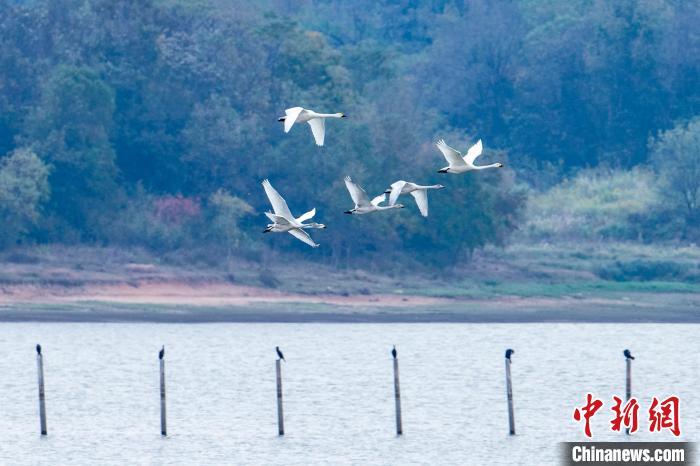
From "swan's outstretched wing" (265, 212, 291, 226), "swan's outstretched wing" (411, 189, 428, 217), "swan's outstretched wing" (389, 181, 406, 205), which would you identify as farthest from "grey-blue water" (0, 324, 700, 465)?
"swan's outstretched wing" (389, 181, 406, 205)

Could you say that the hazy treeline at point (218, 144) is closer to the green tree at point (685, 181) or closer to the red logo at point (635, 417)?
the green tree at point (685, 181)

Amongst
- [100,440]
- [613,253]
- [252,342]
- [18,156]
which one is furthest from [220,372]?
[613,253]

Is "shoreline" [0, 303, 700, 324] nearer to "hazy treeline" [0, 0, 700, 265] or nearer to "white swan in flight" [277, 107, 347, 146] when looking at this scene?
"hazy treeline" [0, 0, 700, 265]

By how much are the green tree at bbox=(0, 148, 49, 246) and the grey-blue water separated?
5246mm

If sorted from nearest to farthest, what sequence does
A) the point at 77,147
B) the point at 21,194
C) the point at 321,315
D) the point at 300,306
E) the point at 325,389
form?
the point at 325,389
the point at 321,315
the point at 300,306
the point at 21,194
the point at 77,147

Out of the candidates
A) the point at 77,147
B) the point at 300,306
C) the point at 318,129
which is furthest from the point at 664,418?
the point at 77,147

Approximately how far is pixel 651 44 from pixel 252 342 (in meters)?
49.5

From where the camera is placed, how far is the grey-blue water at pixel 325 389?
43406 mm

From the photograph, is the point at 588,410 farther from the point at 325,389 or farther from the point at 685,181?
the point at 685,181

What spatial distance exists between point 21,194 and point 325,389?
28291 mm

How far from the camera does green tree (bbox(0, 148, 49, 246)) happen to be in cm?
7994

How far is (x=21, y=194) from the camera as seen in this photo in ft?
264

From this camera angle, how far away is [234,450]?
141ft

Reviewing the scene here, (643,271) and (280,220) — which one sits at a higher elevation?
(643,271)
